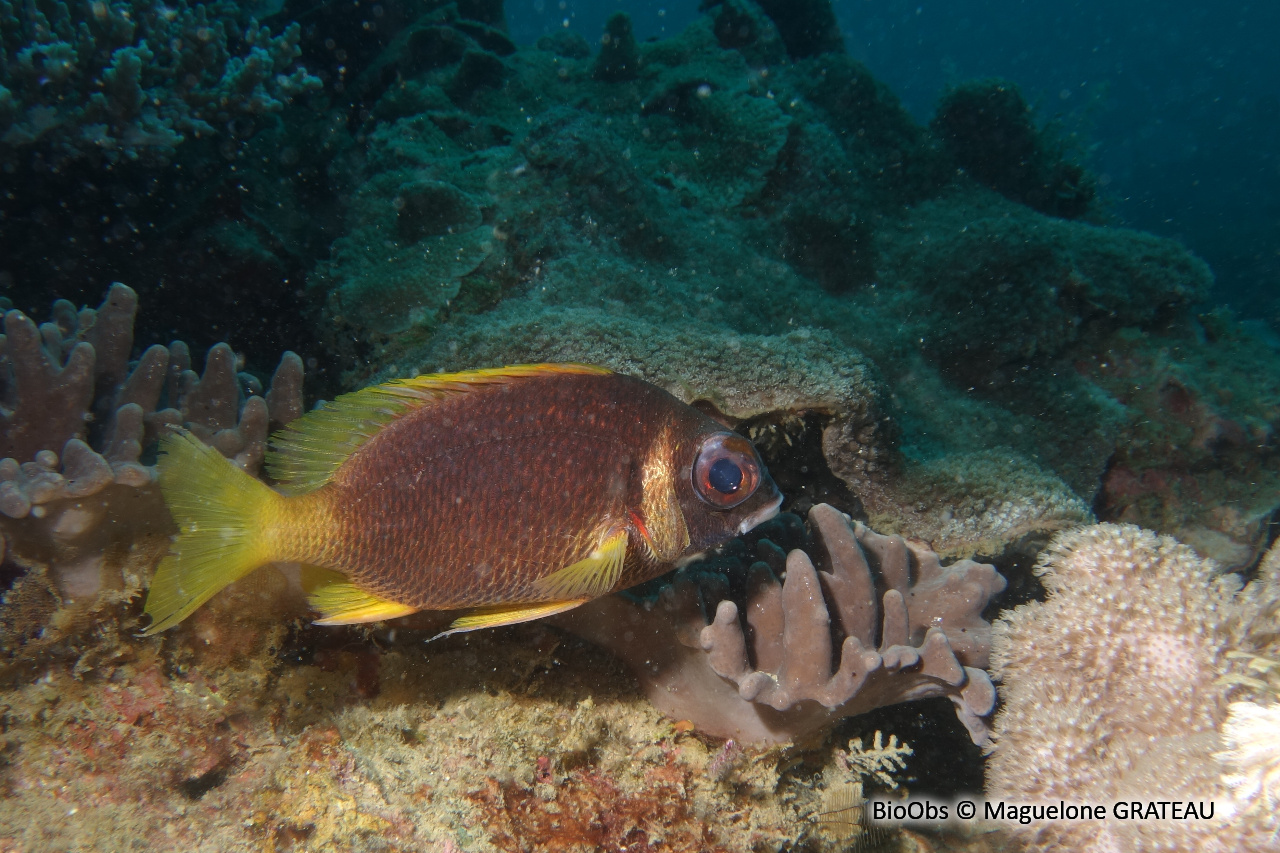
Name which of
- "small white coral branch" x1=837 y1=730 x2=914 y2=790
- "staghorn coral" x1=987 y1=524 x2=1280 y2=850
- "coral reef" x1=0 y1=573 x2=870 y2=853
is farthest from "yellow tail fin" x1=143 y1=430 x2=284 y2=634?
"staghorn coral" x1=987 y1=524 x2=1280 y2=850

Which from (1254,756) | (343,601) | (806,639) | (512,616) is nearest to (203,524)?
(343,601)

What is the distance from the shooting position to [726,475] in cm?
187

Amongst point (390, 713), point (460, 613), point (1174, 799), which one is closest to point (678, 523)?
point (460, 613)

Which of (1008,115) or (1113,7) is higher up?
(1113,7)

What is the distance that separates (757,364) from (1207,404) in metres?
4.78

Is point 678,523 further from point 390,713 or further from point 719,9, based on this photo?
point 719,9

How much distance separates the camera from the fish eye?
1875 mm

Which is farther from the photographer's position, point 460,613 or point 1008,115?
point 1008,115

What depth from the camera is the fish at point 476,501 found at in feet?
5.90

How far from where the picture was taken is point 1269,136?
45.4 metres

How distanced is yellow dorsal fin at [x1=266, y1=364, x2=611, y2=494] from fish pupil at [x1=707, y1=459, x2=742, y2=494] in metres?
0.49

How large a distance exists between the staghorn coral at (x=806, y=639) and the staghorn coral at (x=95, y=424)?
172 cm

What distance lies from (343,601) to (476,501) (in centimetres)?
60

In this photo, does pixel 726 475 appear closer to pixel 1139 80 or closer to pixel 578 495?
pixel 578 495
